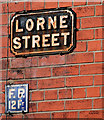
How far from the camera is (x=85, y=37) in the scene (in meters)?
4.12

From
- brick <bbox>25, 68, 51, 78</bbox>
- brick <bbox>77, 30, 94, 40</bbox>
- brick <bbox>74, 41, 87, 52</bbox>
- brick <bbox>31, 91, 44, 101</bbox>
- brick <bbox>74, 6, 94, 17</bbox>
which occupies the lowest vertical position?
brick <bbox>31, 91, 44, 101</bbox>

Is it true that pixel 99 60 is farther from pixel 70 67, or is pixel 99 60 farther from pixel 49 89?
pixel 49 89

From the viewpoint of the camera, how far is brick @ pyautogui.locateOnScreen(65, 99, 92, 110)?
4012 mm

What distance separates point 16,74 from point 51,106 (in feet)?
1.52

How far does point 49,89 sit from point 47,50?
37 cm

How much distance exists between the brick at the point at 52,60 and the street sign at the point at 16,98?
0.27 m

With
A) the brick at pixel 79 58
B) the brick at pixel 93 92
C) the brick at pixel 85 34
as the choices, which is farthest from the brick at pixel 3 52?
the brick at pixel 93 92

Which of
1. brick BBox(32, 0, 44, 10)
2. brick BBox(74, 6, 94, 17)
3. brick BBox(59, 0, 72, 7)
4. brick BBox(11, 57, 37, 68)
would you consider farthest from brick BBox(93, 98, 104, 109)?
brick BBox(32, 0, 44, 10)

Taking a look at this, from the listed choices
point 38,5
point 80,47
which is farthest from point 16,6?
point 80,47

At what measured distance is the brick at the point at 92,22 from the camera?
4.11 meters

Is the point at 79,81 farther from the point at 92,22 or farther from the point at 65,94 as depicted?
the point at 92,22

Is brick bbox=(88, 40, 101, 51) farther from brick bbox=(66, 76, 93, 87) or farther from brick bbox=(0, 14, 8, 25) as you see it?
brick bbox=(0, 14, 8, 25)

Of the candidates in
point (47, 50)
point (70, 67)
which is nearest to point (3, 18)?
point (47, 50)

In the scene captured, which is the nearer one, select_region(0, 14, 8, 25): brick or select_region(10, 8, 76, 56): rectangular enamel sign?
select_region(10, 8, 76, 56): rectangular enamel sign
